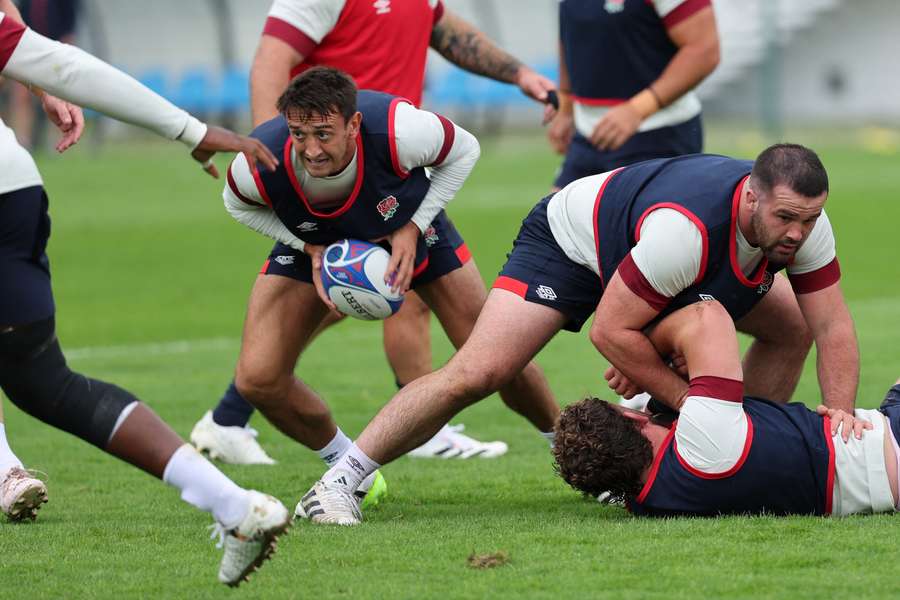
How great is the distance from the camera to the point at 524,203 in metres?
21.3

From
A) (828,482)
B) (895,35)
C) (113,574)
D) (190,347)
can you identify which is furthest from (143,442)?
(895,35)

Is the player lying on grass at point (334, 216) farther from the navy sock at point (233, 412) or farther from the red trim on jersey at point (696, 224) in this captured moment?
the navy sock at point (233, 412)

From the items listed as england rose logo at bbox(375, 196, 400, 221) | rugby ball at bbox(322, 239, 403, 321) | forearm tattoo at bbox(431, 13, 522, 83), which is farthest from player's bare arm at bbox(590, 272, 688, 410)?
forearm tattoo at bbox(431, 13, 522, 83)

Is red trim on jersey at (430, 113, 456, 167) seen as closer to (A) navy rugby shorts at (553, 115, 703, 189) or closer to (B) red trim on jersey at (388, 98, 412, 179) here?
(B) red trim on jersey at (388, 98, 412, 179)

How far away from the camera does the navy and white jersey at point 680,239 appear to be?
572 centimetres

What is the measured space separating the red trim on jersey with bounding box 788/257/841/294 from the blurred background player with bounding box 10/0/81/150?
20506 mm

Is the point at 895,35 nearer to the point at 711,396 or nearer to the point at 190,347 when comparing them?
the point at 190,347

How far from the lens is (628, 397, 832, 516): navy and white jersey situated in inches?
218

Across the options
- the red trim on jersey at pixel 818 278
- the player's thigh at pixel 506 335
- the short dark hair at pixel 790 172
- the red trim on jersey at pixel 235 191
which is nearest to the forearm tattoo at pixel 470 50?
the red trim on jersey at pixel 235 191

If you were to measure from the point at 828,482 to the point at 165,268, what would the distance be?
11.8 meters

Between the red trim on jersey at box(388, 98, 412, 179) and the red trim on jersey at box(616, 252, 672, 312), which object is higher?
the red trim on jersey at box(388, 98, 412, 179)

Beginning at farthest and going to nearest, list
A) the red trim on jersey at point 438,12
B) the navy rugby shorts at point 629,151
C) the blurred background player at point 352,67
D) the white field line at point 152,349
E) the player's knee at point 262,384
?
the white field line at point 152,349 → the navy rugby shorts at point 629,151 → the red trim on jersey at point 438,12 → the blurred background player at point 352,67 → the player's knee at point 262,384

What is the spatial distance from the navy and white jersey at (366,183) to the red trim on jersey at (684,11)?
216cm

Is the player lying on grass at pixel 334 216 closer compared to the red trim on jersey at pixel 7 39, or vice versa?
the red trim on jersey at pixel 7 39
